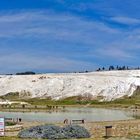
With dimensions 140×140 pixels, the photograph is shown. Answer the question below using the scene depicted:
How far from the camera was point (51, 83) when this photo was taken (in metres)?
169

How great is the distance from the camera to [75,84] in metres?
165

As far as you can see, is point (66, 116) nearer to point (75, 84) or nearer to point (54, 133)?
point (54, 133)

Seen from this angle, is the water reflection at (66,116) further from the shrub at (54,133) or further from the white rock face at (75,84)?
the white rock face at (75,84)

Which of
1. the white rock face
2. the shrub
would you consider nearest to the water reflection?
the shrub

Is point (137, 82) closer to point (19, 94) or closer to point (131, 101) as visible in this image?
point (131, 101)

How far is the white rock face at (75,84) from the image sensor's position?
155m

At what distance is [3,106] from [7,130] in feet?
212

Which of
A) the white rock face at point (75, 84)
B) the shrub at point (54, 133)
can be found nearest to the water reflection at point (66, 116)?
the shrub at point (54, 133)

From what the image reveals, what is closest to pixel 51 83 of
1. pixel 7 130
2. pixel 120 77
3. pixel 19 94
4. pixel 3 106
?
pixel 19 94

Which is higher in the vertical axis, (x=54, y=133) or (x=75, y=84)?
(x=75, y=84)

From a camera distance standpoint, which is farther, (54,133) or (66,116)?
(66,116)

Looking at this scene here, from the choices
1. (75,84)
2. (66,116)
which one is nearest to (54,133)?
(66,116)

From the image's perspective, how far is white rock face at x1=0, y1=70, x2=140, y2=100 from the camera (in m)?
155

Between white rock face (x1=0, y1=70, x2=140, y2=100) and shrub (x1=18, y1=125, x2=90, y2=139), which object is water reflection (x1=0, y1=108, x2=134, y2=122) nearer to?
shrub (x1=18, y1=125, x2=90, y2=139)
